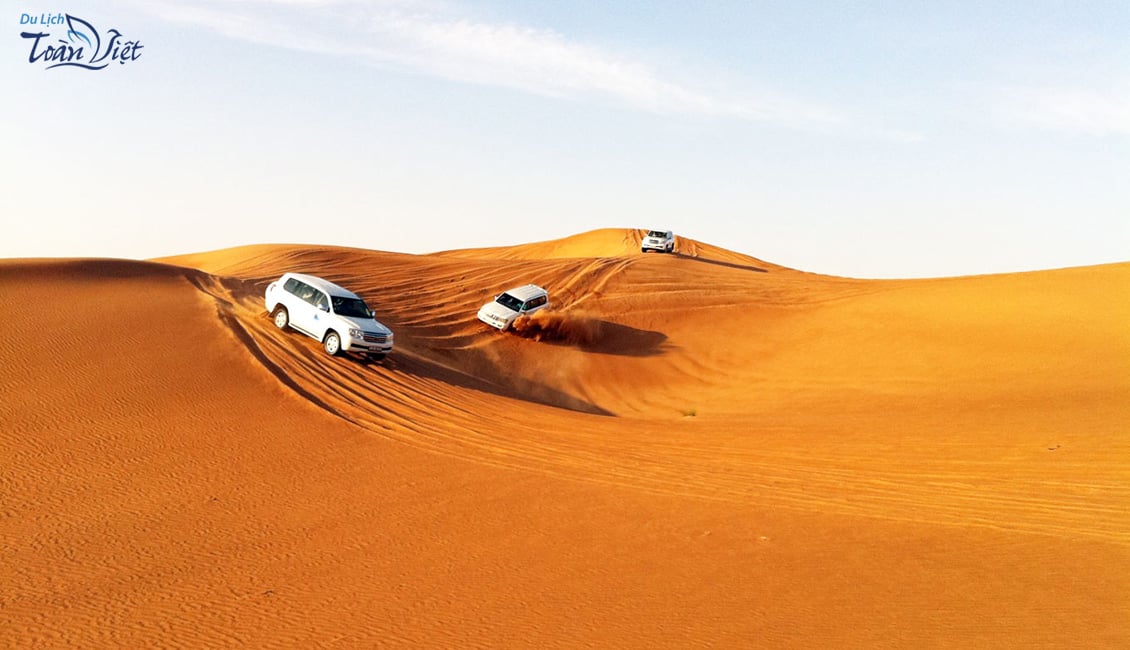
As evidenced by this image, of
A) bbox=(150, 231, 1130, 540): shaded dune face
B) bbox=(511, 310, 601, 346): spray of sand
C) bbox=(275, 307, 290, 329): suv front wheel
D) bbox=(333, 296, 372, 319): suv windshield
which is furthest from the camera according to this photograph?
bbox=(511, 310, 601, 346): spray of sand

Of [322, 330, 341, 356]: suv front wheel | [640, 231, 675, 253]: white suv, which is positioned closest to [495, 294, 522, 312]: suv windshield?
[322, 330, 341, 356]: suv front wheel

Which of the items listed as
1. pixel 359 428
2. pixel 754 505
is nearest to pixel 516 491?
pixel 754 505

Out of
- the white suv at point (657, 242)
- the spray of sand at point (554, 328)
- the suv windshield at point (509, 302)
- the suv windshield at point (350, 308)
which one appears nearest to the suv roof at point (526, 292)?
the suv windshield at point (509, 302)

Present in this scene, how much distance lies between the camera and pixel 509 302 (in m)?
32.2

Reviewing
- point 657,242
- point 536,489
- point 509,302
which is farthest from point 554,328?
point 657,242

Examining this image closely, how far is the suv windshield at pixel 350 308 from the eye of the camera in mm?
21891

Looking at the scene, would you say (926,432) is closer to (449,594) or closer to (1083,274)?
(449,594)

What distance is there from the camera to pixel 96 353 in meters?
18.0

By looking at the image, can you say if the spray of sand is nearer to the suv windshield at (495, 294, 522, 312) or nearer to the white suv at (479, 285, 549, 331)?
the white suv at (479, 285, 549, 331)

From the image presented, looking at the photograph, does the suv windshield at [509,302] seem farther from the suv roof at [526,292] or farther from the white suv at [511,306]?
the suv roof at [526,292]

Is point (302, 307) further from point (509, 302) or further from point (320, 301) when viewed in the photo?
point (509, 302)

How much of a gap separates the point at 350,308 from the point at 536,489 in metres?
11.5

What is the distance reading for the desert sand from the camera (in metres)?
7.79

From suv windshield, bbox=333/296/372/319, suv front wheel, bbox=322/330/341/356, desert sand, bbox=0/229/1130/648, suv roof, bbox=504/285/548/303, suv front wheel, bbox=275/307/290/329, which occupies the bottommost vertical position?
desert sand, bbox=0/229/1130/648
